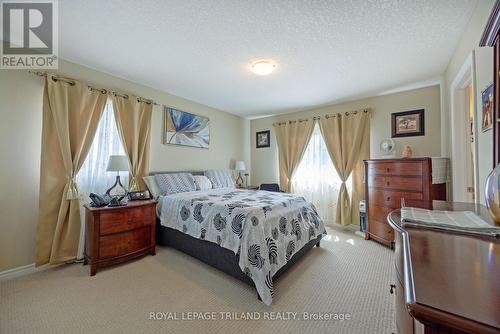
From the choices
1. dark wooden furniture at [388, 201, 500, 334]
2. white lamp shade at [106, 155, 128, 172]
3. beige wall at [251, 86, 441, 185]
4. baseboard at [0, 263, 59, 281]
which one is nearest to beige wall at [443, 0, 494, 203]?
dark wooden furniture at [388, 201, 500, 334]

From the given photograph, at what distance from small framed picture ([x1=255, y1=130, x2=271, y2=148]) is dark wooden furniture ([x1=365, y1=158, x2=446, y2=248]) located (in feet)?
7.66

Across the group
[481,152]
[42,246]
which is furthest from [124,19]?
[481,152]

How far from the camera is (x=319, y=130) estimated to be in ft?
13.6

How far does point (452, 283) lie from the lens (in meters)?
0.43

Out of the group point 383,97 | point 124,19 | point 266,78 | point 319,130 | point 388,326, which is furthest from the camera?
point 319,130

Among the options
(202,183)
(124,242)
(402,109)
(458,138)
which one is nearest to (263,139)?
(202,183)

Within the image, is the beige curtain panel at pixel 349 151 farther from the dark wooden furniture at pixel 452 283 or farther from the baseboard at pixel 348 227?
the dark wooden furniture at pixel 452 283

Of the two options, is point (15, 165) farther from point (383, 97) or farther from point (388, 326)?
point (383, 97)

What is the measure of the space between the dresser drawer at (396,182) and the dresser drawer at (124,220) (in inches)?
127

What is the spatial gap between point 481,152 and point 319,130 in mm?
2736

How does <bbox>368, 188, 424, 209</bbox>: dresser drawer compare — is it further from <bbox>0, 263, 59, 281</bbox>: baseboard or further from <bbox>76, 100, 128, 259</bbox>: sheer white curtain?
<bbox>0, 263, 59, 281</bbox>: baseboard

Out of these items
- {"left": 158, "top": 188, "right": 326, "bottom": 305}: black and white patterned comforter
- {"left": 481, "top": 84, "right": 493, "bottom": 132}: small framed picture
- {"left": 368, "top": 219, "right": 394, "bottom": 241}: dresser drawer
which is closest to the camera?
{"left": 481, "top": 84, "right": 493, "bottom": 132}: small framed picture

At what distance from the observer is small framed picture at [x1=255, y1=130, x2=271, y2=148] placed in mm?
4918

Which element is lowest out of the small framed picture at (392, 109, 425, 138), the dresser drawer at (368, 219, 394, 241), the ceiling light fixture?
the dresser drawer at (368, 219, 394, 241)
